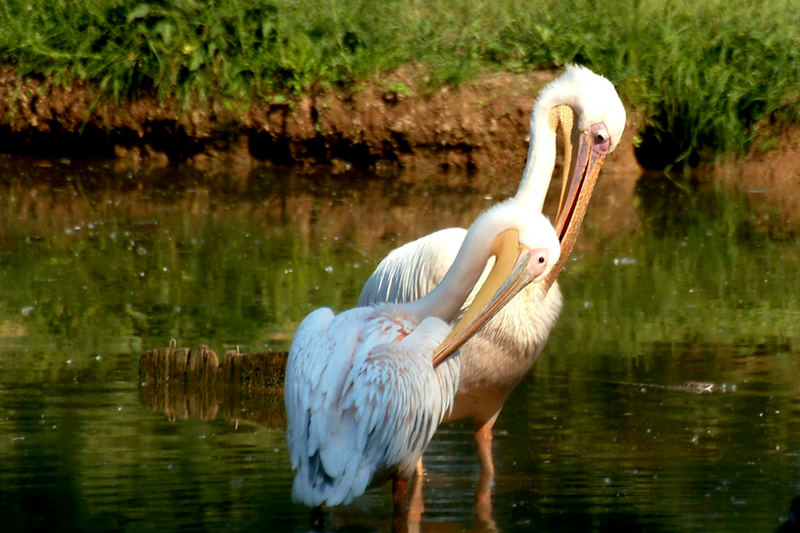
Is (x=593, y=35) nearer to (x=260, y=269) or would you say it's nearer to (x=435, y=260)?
(x=260, y=269)

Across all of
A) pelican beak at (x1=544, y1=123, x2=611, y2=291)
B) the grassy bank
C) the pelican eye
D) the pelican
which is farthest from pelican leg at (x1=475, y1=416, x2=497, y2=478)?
the grassy bank

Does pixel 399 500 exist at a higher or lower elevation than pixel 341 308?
higher

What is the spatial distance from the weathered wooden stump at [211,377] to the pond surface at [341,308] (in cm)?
9

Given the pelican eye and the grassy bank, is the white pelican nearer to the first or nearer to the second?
the pelican eye

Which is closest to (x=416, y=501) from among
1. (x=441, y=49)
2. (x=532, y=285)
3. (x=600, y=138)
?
(x=532, y=285)

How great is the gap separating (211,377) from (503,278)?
1875 millimetres

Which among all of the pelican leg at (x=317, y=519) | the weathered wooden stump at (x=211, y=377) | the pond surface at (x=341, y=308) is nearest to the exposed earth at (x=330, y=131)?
the pond surface at (x=341, y=308)

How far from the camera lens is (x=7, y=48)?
12.5 meters

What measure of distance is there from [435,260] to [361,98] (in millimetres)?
6725

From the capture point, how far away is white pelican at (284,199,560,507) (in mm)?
4473

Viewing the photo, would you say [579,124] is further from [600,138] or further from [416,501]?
[416,501]

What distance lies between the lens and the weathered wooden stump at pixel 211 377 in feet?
20.0

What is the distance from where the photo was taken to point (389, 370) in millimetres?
4523

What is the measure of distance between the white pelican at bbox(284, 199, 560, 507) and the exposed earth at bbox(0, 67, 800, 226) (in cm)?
706
